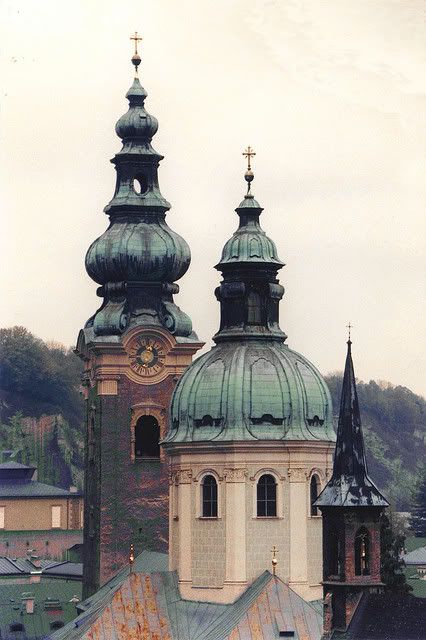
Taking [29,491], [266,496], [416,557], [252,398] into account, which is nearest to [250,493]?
[266,496]

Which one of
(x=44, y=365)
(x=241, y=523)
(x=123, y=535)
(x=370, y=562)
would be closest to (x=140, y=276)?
(x=123, y=535)

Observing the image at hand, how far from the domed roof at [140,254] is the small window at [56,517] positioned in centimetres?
6728

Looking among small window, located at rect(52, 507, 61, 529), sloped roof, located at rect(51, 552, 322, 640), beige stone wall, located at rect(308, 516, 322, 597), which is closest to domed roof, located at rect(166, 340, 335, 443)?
beige stone wall, located at rect(308, 516, 322, 597)

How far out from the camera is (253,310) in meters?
87.9

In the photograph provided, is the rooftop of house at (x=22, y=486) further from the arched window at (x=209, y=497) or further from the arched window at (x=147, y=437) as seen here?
the arched window at (x=209, y=497)

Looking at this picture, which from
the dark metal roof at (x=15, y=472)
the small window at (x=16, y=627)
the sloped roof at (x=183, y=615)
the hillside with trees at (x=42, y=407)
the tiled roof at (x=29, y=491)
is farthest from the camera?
the hillside with trees at (x=42, y=407)

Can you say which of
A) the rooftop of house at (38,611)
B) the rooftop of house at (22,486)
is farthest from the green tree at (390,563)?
the rooftop of house at (22,486)

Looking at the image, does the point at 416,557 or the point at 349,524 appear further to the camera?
the point at 416,557

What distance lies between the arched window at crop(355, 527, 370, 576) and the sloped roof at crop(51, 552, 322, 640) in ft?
16.7

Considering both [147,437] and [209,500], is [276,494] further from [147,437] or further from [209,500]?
[147,437]

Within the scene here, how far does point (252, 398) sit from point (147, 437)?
45.7 ft

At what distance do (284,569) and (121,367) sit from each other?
16312mm

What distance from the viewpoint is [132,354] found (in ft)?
323

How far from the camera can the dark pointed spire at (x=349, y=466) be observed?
76.2 metres
